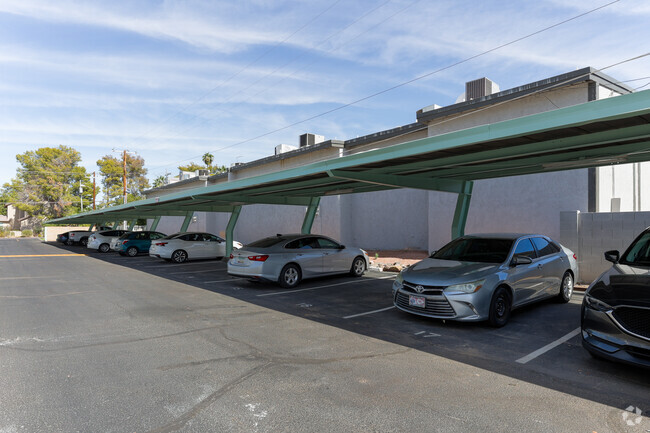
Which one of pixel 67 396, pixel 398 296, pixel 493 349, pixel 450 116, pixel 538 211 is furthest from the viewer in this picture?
pixel 450 116

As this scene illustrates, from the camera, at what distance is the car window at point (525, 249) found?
7303mm

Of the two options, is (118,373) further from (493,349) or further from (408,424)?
(493,349)

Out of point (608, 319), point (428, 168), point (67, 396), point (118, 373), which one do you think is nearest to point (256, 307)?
point (118, 373)

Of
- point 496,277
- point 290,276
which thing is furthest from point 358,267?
point 496,277

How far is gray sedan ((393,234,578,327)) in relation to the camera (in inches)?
247

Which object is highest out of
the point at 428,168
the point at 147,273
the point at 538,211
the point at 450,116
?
the point at 450,116

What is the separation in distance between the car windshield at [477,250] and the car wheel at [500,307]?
0.63 m

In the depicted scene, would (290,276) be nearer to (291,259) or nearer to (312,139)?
(291,259)

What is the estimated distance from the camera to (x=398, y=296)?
281 inches

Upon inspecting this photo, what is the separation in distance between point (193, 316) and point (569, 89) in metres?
12.9

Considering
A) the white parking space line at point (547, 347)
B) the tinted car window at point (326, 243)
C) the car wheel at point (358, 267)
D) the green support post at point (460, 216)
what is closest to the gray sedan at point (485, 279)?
the white parking space line at point (547, 347)

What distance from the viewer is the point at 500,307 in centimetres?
659

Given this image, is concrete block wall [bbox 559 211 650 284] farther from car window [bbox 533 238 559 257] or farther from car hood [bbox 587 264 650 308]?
car hood [bbox 587 264 650 308]

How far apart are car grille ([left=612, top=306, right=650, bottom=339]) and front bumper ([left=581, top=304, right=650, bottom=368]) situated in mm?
44
